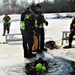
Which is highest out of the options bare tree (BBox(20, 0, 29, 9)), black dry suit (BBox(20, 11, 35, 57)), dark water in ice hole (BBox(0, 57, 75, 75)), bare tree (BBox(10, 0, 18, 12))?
black dry suit (BBox(20, 11, 35, 57))

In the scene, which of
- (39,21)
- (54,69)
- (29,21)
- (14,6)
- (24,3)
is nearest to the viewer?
(54,69)

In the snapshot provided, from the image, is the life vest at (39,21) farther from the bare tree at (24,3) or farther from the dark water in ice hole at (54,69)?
the bare tree at (24,3)

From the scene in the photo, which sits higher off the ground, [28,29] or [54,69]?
[28,29]

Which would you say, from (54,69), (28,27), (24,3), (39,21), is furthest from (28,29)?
(24,3)

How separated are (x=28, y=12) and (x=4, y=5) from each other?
59766 millimetres

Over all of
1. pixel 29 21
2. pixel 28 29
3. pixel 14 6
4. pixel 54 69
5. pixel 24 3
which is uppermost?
pixel 29 21

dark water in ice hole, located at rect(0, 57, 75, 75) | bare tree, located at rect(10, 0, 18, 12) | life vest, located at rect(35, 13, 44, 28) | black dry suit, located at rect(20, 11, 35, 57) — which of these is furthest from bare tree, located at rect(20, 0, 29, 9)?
dark water in ice hole, located at rect(0, 57, 75, 75)

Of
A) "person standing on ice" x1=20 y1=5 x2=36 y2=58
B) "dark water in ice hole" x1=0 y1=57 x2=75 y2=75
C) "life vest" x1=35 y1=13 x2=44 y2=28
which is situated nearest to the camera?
"dark water in ice hole" x1=0 y1=57 x2=75 y2=75

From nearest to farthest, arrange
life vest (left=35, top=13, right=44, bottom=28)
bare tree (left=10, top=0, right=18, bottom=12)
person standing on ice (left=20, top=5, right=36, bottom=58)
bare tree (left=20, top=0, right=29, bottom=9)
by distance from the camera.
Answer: person standing on ice (left=20, top=5, right=36, bottom=58)
life vest (left=35, top=13, right=44, bottom=28)
bare tree (left=20, top=0, right=29, bottom=9)
bare tree (left=10, top=0, right=18, bottom=12)

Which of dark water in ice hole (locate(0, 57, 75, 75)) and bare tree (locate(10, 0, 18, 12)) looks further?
bare tree (locate(10, 0, 18, 12))

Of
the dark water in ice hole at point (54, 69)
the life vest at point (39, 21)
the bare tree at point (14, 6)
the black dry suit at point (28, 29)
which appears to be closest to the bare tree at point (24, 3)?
the bare tree at point (14, 6)

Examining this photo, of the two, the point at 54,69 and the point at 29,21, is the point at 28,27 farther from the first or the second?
A: the point at 54,69

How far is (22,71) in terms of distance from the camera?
23.8 ft

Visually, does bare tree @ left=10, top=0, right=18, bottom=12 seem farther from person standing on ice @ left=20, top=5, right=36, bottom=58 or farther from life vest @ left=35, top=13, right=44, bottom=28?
person standing on ice @ left=20, top=5, right=36, bottom=58
